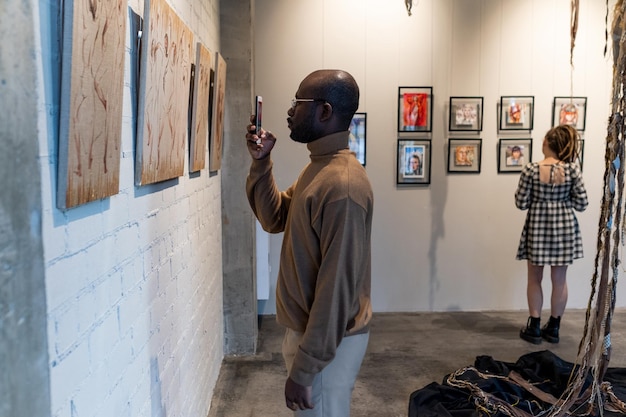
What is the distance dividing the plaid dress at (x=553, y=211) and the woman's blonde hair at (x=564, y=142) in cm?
6

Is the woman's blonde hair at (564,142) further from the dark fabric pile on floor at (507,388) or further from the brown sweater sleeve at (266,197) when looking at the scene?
the brown sweater sleeve at (266,197)

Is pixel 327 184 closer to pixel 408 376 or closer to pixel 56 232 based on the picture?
pixel 56 232

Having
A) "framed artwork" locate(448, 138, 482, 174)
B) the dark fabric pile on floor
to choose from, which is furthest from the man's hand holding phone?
"framed artwork" locate(448, 138, 482, 174)

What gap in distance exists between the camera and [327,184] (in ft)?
4.61

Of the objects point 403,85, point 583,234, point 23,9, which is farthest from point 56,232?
point 583,234

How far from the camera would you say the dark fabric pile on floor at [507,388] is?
8.56 ft

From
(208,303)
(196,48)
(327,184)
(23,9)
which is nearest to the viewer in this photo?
(23,9)

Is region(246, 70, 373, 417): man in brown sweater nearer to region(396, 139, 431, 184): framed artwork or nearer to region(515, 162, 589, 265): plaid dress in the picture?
region(515, 162, 589, 265): plaid dress

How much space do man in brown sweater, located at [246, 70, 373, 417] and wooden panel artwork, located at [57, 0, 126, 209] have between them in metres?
0.53

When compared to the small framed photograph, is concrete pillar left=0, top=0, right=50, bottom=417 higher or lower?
lower

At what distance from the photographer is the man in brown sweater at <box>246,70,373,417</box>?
137 cm

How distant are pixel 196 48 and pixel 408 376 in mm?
2228

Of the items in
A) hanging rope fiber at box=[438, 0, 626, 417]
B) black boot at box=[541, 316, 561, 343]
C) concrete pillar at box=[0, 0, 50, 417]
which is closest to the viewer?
concrete pillar at box=[0, 0, 50, 417]

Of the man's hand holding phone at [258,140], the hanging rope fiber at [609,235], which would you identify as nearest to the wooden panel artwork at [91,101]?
the man's hand holding phone at [258,140]
